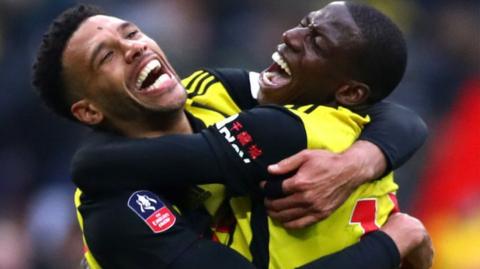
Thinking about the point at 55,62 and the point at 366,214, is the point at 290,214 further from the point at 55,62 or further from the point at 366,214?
the point at 55,62

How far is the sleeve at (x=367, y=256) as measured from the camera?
3391 millimetres

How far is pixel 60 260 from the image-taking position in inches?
262

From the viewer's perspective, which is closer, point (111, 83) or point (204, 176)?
point (204, 176)

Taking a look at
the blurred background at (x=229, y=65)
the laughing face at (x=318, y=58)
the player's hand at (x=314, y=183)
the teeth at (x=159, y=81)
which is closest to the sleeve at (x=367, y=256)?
the player's hand at (x=314, y=183)

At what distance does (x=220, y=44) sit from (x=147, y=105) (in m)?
4.09

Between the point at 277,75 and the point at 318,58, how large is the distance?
19 cm

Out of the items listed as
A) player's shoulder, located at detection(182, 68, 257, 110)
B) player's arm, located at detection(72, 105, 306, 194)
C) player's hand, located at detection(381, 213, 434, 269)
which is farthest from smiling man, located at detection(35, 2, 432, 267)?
player's hand, located at detection(381, 213, 434, 269)

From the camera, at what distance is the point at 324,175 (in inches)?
134

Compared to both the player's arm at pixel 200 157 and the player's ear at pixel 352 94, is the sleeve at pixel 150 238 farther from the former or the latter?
the player's ear at pixel 352 94

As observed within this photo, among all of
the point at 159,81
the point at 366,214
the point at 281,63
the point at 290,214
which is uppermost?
the point at 159,81

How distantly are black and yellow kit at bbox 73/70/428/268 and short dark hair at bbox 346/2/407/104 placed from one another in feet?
0.62

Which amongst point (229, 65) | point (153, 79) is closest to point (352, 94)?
point (153, 79)

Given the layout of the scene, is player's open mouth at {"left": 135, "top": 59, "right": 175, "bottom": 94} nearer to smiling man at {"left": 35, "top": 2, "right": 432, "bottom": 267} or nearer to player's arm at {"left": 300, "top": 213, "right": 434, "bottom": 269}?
smiling man at {"left": 35, "top": 2, "right": 432, "bottom": 267}

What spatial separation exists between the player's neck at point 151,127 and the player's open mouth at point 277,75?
0.32 metres
